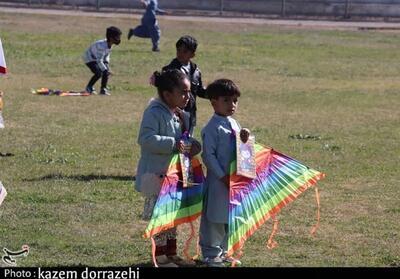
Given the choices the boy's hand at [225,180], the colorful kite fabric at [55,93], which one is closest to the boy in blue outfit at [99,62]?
the colorful kite fabric at [55,93]

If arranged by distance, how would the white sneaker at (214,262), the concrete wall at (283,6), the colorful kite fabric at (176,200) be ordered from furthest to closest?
1. the concrete wall at (283,6)
2. the white sneaker at (214,262)
3. the colorful kite fabric at (176,200)

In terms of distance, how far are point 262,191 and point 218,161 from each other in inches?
18.9

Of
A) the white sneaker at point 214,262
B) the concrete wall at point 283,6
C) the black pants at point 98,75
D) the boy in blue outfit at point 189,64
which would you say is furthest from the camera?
the concrete wall at point 283,6

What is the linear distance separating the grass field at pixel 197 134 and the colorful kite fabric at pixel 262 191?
0.33m

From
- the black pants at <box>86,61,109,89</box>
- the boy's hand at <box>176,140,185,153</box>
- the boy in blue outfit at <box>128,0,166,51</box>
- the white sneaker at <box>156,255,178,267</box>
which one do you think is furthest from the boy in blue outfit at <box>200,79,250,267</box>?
the boy in blue outfit at <box>128,0,166,51</box>

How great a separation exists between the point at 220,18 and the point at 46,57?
712 inches

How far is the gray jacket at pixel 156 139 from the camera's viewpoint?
7.48 metres

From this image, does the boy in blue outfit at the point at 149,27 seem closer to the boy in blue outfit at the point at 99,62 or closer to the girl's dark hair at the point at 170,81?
the boy in blue outfit at the point at 99,62

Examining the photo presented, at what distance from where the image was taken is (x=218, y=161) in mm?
7586

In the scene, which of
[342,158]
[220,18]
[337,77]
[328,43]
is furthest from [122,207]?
[220,18]

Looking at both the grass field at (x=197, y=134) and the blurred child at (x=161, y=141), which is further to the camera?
the grass field at (x=197, y=134)

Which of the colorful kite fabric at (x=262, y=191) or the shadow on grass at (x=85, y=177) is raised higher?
the colorful kite fabric at (x=262, y=191)

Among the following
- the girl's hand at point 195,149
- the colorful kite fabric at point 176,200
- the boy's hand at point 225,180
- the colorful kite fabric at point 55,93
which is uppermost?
the girl's hand at point 195,149

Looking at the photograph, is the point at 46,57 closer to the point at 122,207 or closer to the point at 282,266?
the point at 122,207
